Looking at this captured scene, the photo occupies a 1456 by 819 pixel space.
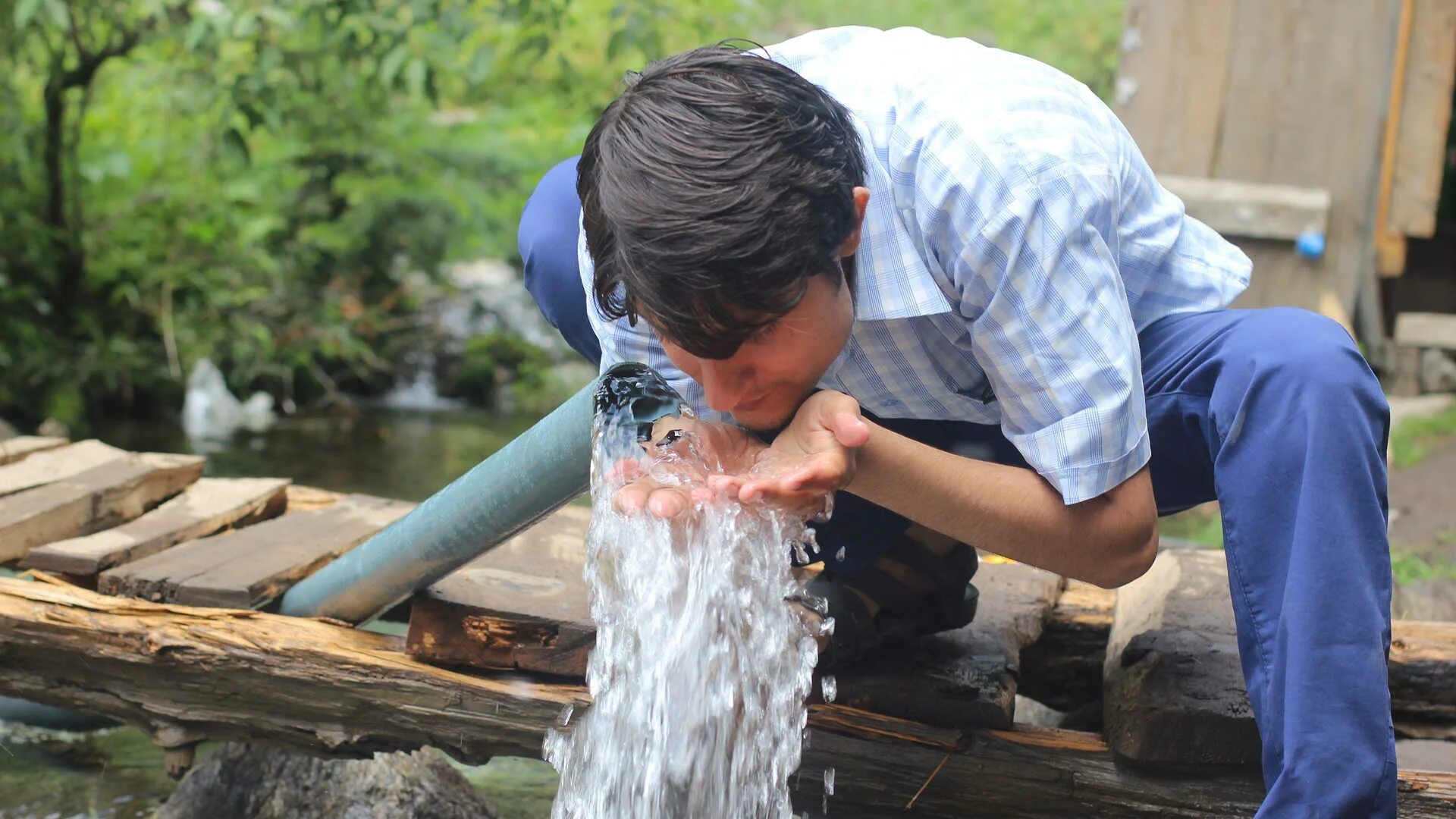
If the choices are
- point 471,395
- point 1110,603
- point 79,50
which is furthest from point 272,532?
point 471,395

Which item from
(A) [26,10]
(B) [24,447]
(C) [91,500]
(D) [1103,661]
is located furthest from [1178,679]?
(A) [26,10]

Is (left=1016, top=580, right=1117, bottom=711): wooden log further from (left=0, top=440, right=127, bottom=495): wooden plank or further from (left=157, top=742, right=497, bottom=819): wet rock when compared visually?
(left=0, top=440, right=127, bottom=495): wooden plank

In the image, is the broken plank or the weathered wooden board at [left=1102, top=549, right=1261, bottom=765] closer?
the weathered wooden board at [left=1102, top=549, right=1261, bottom=765]

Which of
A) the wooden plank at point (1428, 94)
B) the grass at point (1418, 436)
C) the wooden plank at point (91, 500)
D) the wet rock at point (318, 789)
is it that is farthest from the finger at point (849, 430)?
the wooden plank at point (1428, 94)

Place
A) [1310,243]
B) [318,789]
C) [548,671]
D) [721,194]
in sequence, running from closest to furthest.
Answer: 1. [721,194]
2. [548,671]
3. [318,789]
4. [1310,243]

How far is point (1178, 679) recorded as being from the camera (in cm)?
231

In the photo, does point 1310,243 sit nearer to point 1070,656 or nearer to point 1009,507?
point 1070,656

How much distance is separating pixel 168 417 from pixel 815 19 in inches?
226

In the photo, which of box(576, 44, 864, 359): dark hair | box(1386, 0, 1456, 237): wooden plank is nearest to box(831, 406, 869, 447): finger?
box(576, 44, 864, 359): dark hair

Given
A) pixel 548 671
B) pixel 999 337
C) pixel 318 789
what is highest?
pixel 999 337

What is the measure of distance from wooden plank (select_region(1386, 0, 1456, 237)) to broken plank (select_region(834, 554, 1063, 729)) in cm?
347

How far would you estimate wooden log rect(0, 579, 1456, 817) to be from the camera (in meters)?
2.30

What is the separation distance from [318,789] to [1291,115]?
13.3 ft

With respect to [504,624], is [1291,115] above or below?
above
